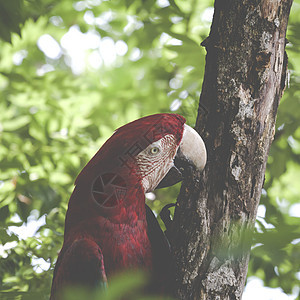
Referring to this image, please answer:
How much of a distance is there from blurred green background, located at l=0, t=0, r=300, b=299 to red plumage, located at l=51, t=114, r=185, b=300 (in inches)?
5.7

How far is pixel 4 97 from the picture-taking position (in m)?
2.04

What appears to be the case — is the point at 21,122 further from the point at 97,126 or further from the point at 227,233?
the point at 227,233

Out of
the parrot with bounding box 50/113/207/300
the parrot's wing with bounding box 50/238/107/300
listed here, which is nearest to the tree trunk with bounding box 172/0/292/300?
the parrot with bounding box 50/113/207/300

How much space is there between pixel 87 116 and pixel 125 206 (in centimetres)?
126

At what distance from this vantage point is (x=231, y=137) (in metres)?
0.88

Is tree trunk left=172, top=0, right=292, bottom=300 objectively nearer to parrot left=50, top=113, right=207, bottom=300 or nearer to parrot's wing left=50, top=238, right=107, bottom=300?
parrot left=50, top=113, right=207, bottom=300

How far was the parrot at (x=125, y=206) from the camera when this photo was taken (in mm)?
838

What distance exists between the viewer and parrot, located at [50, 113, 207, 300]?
838mm

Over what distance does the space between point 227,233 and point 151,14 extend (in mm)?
1177

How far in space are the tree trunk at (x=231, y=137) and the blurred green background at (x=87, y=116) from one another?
0.13 meters

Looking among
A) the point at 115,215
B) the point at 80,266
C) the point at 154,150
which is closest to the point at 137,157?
the point at 154,150

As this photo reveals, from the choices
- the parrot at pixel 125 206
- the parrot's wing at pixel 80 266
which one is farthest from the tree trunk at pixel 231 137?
the parrot's wing at pixel 80 266

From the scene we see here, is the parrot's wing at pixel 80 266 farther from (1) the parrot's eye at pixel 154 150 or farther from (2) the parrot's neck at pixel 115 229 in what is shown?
(1) the parrot's eye at pixel 154 150

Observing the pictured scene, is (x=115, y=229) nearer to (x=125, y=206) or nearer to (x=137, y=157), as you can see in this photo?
(x=125, y=206)
